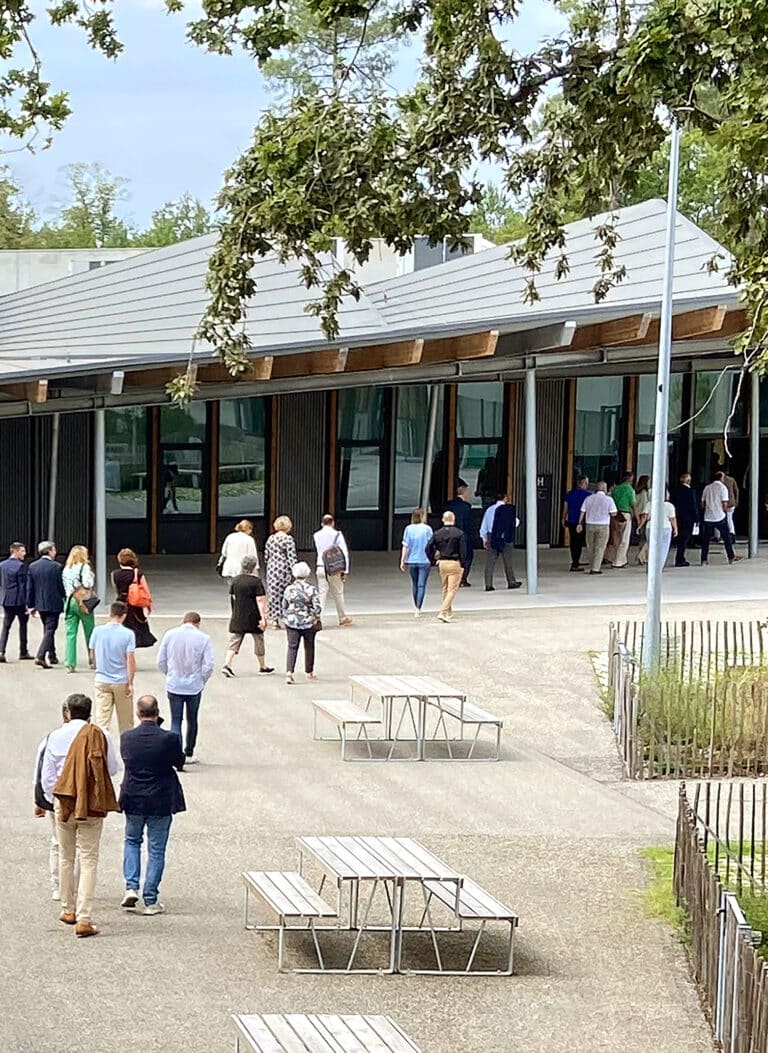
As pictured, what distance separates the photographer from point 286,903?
9.66 m

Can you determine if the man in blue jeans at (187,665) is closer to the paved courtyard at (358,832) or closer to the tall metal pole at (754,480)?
the paved courtyard at (358,832)

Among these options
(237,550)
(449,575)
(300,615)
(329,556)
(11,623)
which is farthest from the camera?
(449,575)

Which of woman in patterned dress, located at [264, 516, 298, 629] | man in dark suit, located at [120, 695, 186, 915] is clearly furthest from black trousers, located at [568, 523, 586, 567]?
man in dark suit, located at [120, 695, 186, 915]

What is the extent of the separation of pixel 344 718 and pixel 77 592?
407cm

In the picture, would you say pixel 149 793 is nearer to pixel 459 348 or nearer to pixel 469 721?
pixel 469 721

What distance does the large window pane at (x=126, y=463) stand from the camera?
1150 inches

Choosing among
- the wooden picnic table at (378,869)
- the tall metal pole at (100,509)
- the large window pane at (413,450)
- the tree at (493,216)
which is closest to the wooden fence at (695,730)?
the wooden picnic table at (378,869)

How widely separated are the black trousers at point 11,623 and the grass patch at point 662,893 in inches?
344

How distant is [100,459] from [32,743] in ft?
26.8

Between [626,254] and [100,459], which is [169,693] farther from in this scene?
[626,254]

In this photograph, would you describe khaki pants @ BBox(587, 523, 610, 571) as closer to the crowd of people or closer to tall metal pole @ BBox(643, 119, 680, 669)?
the crowd of people

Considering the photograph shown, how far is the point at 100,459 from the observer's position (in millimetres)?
22594

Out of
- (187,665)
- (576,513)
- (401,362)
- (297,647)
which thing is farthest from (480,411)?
(187,665)

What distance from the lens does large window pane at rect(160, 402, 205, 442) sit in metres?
29.5
